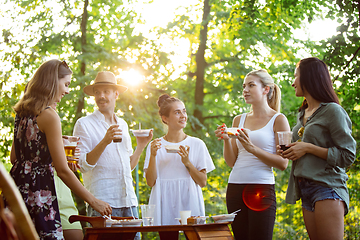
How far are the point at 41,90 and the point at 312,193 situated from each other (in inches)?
77.4

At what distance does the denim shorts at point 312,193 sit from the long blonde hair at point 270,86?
40.6 inches

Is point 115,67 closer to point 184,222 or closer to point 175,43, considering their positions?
point 175,43

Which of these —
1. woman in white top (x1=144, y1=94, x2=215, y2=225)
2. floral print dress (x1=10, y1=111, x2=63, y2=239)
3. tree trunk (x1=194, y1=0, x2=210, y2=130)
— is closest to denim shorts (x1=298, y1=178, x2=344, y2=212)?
woman in white top (x1=144, y1=94, x2=215, y2=225)

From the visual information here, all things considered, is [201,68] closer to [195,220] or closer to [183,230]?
[195,220]

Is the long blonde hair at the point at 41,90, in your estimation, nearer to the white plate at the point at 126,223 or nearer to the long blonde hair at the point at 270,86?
the white plate at the point at 126,223

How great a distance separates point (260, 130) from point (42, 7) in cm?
704

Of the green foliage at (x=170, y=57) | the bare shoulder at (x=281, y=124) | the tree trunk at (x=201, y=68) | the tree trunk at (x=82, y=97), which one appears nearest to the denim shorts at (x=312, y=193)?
the bare shoulder at (x=281, y=124)

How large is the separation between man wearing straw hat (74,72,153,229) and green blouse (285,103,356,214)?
1.46 metres

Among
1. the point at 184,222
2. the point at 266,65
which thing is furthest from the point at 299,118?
the point at 266,65

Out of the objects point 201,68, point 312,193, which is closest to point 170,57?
point 201,68

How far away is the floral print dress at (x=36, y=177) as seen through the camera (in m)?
2.28

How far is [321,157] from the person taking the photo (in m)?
2.55

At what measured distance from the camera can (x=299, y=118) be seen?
9.61ft

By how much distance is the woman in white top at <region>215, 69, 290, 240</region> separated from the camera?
299 centimetres
